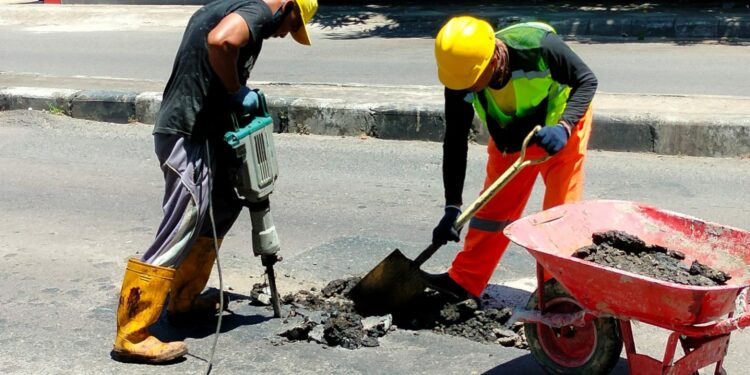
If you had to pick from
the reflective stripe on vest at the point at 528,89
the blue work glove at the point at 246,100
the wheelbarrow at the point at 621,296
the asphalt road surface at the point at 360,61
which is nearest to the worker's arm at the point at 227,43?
the blue work glove at the point at 246,100

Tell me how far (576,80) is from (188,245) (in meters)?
1.69

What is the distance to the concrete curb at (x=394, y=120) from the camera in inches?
291

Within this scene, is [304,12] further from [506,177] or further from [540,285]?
[540,285]

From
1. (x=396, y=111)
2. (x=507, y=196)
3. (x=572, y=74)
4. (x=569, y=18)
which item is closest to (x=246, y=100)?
(x=507, y=196)

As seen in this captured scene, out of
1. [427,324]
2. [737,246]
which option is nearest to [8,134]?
[427,324]

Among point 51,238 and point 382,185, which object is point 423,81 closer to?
point 382,185

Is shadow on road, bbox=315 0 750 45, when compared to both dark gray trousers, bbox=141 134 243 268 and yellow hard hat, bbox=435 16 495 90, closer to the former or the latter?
yellow hard hat, bbox=435 16 495 90

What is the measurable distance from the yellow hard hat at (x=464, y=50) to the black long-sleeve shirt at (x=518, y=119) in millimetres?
225

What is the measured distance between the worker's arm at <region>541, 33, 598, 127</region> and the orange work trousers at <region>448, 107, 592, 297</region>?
7.5 inches

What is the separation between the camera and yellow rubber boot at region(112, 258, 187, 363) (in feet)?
13.1

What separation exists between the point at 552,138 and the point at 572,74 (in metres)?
0.32

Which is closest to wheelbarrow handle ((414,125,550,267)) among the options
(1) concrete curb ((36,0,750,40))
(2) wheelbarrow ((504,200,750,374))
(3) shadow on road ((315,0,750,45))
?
(2) wheelbarrow ((504,200,750,374))

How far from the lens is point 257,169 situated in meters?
4.18

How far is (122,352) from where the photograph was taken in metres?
4.09
